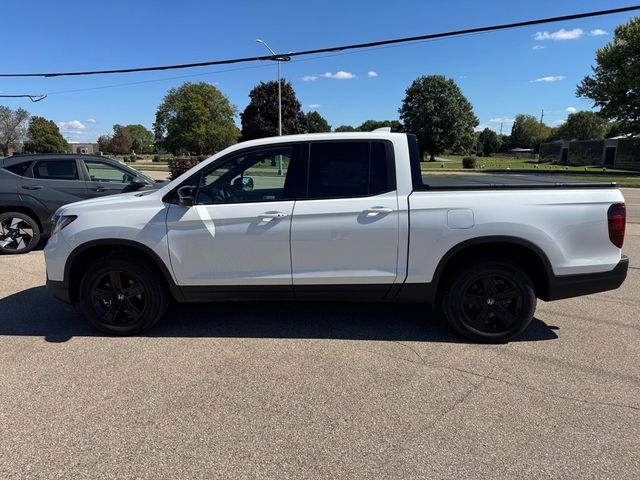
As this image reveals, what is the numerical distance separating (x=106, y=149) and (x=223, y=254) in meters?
137

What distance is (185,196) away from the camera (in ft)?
13.4

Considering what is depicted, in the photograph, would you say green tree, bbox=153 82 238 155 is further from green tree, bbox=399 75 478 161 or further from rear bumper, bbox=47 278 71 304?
rear bumper, bbox=47 278 71 304

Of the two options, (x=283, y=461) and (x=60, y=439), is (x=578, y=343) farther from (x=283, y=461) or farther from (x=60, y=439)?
(x=60, y=439)

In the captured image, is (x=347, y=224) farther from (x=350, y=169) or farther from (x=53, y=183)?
(x=53, y=183)

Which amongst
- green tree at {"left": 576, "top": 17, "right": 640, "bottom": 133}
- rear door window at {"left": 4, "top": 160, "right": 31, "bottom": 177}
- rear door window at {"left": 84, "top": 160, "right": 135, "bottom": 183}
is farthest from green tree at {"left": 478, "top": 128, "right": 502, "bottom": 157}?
rear door window at {"left": 4, "top": 160, "right": 31, "bottom": 177}

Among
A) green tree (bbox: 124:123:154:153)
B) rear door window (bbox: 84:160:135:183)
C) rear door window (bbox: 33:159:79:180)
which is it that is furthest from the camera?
green tree (bbox: 124:123:154:153)

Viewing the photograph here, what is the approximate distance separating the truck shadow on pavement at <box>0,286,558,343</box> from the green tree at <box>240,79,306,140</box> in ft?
180

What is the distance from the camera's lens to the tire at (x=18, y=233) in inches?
313

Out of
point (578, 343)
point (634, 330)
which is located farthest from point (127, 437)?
point (634, 330)

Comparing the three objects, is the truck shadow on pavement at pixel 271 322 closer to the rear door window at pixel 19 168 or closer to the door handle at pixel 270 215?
the door handle at pixel 270 215

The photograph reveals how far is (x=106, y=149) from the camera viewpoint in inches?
4953

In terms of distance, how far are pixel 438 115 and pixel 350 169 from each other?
8181cm

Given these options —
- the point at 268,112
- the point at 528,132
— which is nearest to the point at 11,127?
the point at 268,112

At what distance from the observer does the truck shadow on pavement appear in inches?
174
